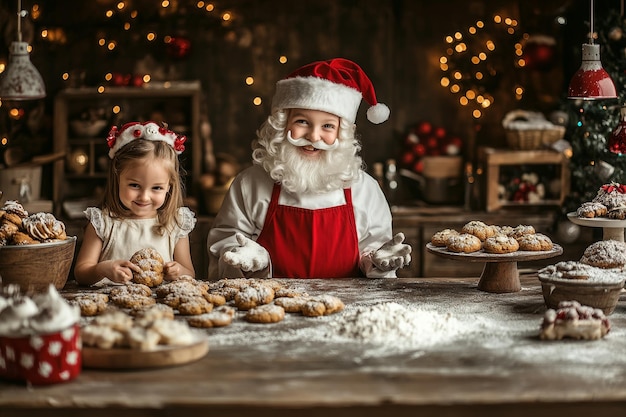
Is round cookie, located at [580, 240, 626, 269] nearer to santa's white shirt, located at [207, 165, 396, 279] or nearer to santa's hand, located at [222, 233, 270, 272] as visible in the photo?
santa's white shirt, located at [207, 165, 396, 279]

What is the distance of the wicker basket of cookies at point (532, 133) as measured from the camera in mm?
5527

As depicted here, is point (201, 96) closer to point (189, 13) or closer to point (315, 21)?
point (189, 13)

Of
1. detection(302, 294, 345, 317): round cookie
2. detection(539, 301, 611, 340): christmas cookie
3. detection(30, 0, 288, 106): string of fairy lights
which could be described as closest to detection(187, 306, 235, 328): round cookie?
detection(302, 294, 345, 317): round cookie

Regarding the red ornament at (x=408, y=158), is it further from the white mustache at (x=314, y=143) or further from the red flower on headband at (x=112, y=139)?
the red flower on headband at (x=112, y=139)

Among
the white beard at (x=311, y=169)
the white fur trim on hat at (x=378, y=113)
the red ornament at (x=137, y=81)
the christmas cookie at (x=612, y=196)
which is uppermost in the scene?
the red ornament at (x=137, y=81)

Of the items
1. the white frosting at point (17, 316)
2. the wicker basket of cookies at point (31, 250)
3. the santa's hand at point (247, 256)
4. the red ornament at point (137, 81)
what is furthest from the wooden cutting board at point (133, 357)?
the red ornament at point (137, 81)

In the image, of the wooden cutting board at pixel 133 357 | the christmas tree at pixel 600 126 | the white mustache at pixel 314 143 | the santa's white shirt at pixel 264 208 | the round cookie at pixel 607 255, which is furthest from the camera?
the christmas tree at pixel 600 126

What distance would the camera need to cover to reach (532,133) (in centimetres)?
552

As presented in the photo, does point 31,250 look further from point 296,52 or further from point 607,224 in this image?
point 296,52

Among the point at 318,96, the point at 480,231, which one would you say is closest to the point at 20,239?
the point at 318,96

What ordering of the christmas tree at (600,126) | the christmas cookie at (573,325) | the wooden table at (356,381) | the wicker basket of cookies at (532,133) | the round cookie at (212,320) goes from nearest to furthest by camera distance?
1. the wooden table at (356,381)
2. the christmas cookie at (573,325)
3. the round cookie at (212,320)
4. the christmas tree at (600,126)
5. the wicker basket of cookies at (532,133)

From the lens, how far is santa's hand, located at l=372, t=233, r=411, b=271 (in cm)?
312

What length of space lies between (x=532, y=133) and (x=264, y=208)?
2552 millimetres

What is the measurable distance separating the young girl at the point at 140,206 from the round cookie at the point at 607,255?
147 centimetres
